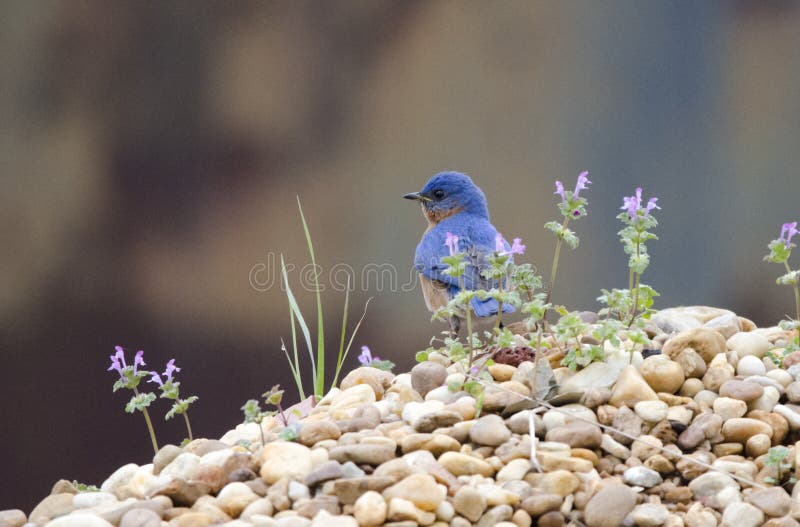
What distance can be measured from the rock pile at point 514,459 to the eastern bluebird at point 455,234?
3.50 ft

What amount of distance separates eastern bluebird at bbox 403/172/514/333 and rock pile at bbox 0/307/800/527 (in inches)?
42.0

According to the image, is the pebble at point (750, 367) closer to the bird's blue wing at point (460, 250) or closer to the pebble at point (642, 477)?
the pebble at point (642, 477)

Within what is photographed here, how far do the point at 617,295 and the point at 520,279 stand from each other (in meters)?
0.41

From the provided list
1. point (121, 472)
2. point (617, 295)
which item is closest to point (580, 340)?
point (617, 295)

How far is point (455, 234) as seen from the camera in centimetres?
504

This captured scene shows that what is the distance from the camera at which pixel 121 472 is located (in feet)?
10.3

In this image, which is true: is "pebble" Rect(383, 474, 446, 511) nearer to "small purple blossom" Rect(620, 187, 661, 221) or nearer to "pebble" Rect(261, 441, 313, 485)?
"pebble" Rect(261, 441, 313, 485)

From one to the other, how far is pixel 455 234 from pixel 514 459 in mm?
2378

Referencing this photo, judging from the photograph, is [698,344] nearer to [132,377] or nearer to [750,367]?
[750,367]

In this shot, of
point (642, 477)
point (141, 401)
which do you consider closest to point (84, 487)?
point (141, 401)

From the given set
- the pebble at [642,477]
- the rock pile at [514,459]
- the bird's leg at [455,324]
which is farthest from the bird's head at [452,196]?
the pebble at [642,477]

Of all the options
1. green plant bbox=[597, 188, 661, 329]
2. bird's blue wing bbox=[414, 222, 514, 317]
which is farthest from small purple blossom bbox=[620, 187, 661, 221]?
bird's blue wing bbox=[414, 222, 514, 317]

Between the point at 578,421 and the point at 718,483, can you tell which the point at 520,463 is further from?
the point at 718,483

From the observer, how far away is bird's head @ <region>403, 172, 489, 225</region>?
5488 mm
